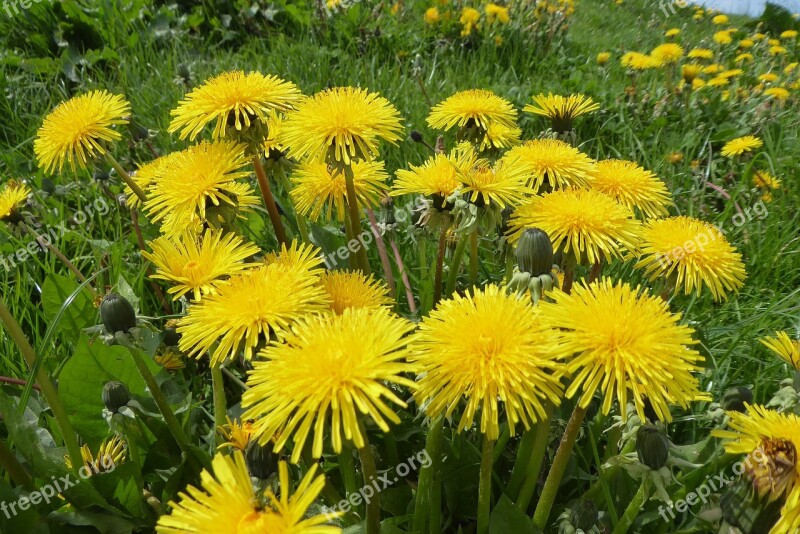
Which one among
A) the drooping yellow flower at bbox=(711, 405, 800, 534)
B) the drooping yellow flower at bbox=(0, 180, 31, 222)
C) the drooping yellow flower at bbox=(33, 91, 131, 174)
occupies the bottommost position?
the drooping yellow flower at bbox=(711, 405, 800, 534)

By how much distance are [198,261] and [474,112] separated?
2.77ft

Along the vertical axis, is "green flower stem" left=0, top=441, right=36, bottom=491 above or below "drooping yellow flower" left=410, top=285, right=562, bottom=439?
below

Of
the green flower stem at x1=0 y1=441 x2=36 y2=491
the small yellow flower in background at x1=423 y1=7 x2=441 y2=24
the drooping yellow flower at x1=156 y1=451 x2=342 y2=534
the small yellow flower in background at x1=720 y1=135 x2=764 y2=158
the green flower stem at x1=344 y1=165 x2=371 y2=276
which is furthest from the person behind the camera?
the small yellow flower in background at x1=423 y1=7 x2=441 y2=24

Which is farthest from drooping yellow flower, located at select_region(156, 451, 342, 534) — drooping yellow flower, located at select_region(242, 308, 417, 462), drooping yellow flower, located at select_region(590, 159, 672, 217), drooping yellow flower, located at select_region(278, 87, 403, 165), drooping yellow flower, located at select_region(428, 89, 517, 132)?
drooping yellow flower, located at select_region(428, 89, 517, 132)

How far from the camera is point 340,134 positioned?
1.29 metres

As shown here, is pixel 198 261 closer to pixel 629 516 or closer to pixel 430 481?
pixel 430 481

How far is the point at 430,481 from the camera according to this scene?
1.04 meters

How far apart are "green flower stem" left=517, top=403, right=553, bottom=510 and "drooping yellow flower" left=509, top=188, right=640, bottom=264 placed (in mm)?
311

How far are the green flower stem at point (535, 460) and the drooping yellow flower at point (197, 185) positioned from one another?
75 cm

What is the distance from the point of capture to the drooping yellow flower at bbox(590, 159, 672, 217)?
4.43 ft

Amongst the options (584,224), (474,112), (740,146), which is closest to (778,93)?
(740,146)

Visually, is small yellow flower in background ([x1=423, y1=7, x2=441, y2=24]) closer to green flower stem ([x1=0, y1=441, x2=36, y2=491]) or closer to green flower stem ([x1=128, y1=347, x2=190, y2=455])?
green flower stem ([x1=128, y1=347, x2=190, y2=455])

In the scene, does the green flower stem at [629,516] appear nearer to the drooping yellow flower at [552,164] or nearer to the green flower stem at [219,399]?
the drooping yellow flower at [552,164]

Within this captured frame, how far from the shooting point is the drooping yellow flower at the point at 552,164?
4.39ft
